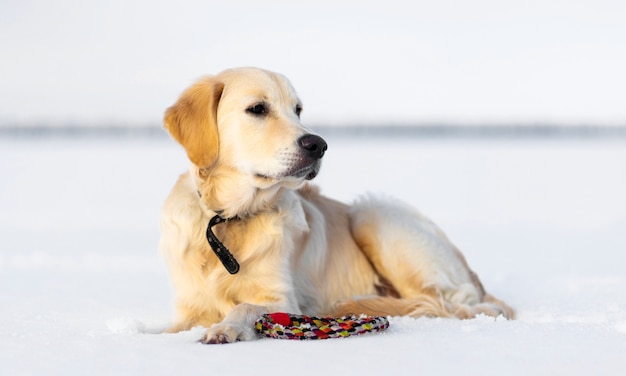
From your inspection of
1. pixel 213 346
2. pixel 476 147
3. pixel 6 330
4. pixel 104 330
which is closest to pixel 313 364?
pixel 213 346

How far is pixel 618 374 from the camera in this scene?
8.84ft

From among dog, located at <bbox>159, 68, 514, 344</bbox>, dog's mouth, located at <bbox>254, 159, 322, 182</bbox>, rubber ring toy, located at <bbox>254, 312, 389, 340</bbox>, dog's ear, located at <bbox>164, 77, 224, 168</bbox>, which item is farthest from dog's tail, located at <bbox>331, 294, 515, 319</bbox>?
dog's ear, located at <bbox>164, 77, 224, 168</bbox>

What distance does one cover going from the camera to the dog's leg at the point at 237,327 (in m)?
3.12

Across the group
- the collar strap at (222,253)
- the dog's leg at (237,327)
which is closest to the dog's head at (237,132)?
the collar strap at (222,253)

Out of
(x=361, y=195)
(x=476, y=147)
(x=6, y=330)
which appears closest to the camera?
(x=6, y=330)

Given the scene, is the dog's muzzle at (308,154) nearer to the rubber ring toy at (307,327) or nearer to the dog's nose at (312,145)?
the dog's nose at (312,145)

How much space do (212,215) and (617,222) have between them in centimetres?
564

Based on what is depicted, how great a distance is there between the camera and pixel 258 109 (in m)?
3.64

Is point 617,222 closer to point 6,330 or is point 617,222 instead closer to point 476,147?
point 6,330

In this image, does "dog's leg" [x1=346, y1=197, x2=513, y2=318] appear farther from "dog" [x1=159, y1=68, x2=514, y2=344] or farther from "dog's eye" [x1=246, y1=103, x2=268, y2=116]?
"dog's eye" [x1=246, y1=103, x2=268, y2=116]

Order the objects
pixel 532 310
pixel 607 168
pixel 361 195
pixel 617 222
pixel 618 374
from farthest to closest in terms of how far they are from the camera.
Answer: pixel 607 168, pixel 617 222, pixel 361 195, pixel 532 310, pixel 618 374

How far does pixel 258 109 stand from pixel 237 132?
0.14m

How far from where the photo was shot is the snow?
2.83 metres

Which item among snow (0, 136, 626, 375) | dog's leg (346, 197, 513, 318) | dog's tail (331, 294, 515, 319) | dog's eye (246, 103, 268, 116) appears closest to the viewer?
snow (0, 136, 626, 375)
